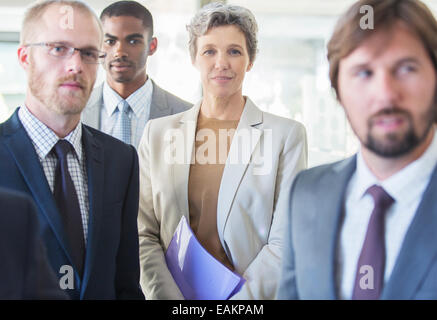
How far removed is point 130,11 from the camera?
1483 millimetres

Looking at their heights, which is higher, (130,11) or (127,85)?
(130,11)

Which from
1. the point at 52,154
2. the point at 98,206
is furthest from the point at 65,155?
the point at 98,206

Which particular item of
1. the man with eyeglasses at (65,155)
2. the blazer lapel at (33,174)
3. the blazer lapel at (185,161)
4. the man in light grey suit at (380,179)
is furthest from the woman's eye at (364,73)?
the blazer lapel at (33,174)

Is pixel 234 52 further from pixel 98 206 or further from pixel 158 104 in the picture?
pixel 98 206

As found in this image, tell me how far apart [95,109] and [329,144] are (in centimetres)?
68

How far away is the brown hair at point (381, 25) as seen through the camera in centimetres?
103

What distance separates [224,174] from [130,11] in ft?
1.84

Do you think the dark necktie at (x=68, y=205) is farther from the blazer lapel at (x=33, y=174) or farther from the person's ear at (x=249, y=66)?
the person's ear at (x=249, y=66)

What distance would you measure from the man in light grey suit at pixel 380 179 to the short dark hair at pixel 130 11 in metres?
0.63

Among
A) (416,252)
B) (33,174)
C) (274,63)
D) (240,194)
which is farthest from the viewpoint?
(274,63)

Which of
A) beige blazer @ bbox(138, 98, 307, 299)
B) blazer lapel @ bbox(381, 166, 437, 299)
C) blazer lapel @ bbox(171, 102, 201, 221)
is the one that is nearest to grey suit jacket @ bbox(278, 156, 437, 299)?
blazer lapel @ bbox(381, 166, 437, 299)

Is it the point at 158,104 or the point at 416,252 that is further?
the point at 158,104
